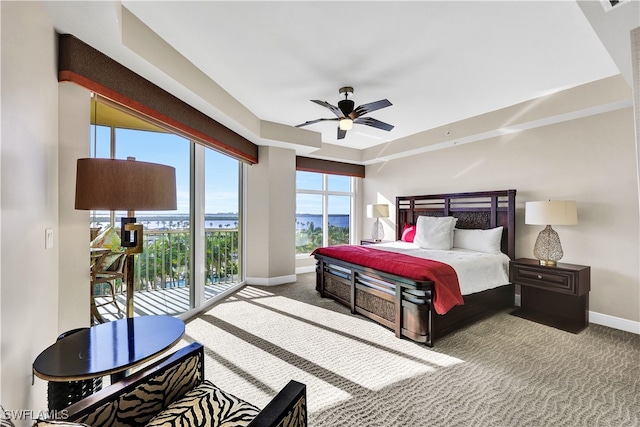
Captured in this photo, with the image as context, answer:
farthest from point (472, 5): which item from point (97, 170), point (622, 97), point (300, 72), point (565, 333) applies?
point (565, 333)

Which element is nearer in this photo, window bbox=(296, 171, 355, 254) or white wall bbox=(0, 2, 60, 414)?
white wall bbox=(0, 2, 60, 414)

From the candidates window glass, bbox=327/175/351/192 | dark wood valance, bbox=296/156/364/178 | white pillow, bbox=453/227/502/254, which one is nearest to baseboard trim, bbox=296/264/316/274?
window glass, bbox=327/175/351/192

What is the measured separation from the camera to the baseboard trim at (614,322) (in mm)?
3008

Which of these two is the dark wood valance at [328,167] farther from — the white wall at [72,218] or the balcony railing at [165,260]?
the white wall at [72,218]

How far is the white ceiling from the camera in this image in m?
1.97

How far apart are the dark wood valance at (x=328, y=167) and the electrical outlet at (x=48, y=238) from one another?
4226mm

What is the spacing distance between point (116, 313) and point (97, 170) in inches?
93.5

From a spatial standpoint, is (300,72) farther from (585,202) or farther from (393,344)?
(585,202)

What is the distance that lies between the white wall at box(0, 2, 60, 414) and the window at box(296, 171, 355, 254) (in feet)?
14.5

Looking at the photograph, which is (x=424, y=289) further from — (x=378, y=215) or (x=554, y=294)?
(x=378, y=215)

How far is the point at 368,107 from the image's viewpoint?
119 inches

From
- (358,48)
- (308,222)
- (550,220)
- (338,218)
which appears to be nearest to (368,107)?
(358,48)

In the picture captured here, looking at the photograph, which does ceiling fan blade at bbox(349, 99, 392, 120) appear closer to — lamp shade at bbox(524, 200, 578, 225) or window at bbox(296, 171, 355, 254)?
lamp shade at bbox(524, 200, 578, 225)

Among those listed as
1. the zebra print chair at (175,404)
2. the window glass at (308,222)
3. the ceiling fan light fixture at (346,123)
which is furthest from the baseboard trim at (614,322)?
the window glass at (308,222)
